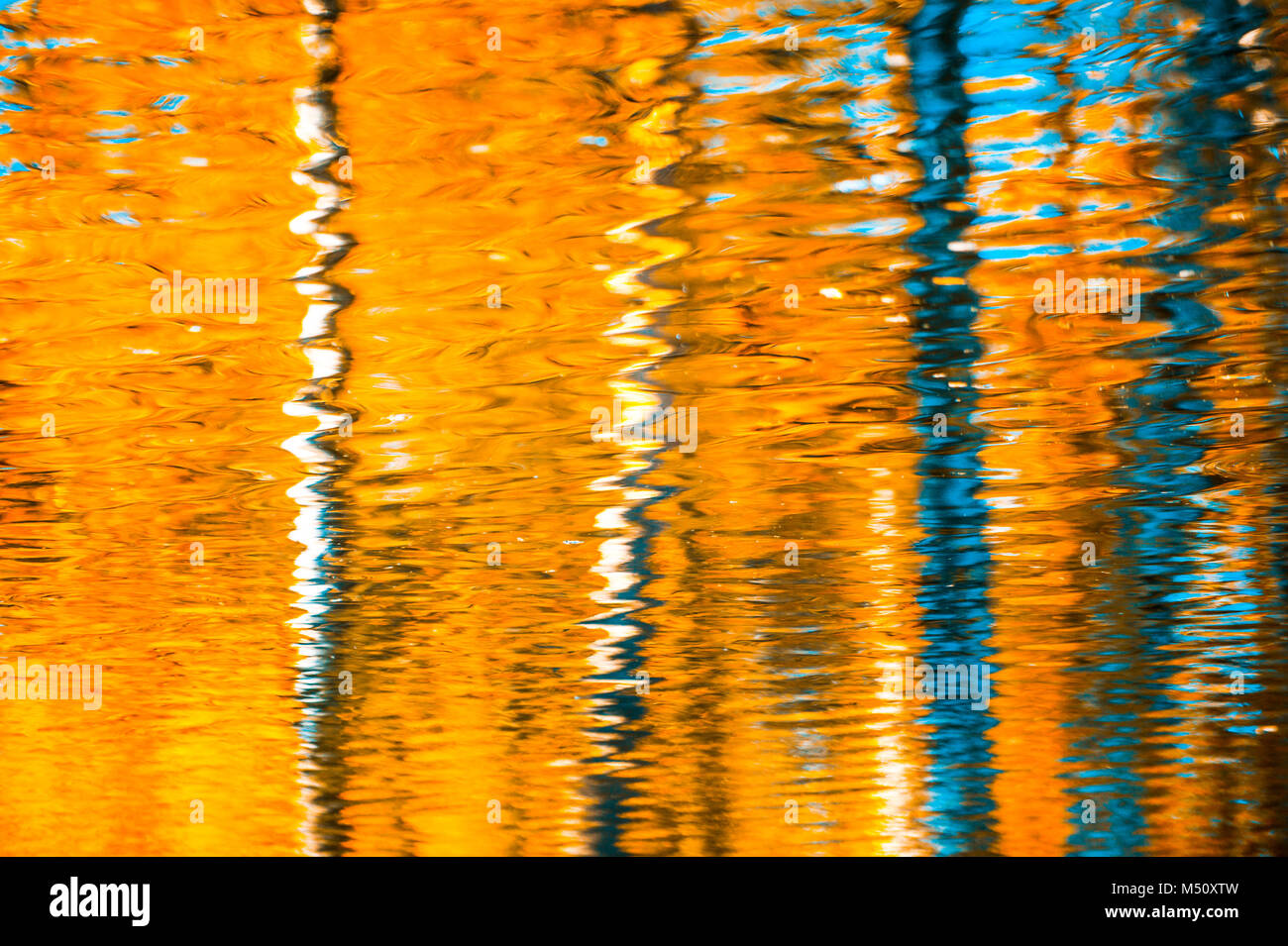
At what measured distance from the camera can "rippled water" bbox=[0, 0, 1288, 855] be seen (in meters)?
2.95

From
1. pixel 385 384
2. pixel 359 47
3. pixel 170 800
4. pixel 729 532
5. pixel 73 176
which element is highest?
pixel 359 47

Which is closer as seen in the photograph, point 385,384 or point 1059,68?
point 1059,68

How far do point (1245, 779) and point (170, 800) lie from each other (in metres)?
9.40

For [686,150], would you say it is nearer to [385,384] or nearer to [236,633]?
[385,384]

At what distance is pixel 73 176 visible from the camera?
321 cm

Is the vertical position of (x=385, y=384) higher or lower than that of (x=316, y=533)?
higher

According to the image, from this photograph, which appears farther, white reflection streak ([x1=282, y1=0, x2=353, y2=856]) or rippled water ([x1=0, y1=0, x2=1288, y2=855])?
white reflection streak ([x1=282, y1=0, x2=353, y2=856])

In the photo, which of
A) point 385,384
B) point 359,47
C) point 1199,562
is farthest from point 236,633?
point 1199,562

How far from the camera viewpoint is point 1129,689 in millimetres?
6922

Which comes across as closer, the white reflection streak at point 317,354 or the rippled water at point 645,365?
the rippled water at point 645,365

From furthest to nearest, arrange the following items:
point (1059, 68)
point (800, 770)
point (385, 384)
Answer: point (800, 770) → point (385, 384) → point (1059, 68)

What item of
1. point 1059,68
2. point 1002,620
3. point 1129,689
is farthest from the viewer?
point 1129,689

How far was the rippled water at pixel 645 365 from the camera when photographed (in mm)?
2951

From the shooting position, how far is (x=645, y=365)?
3.97m
